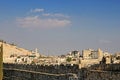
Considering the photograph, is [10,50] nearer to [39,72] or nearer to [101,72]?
[39,72]

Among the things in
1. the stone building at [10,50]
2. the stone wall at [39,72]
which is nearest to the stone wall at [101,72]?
the stone wall at [39,72]

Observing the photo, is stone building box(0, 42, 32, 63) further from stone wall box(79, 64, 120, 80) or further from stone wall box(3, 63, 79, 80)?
stone wall box(79, 64, 120, 80)

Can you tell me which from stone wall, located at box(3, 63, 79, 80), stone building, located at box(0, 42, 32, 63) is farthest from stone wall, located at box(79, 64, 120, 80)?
stone building, located at box(0, 42, 32, 63)

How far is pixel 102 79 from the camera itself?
54.0ft

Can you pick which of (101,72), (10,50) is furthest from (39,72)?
(10,50)

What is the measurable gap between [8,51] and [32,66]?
24463mm

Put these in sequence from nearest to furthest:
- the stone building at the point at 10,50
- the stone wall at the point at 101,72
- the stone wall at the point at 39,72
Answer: the stone wall at the point at 101,72
the stone wall at the point at 39,72
the stone building at the point at 10,50

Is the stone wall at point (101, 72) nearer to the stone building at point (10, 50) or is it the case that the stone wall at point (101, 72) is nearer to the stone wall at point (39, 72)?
the stone wall at point (39, 72)

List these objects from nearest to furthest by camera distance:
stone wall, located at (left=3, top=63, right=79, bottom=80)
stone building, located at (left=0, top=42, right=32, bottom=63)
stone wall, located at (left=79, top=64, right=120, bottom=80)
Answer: stone wall, located at (left=79, top=64, right=120, bottom=80), stone wall, located at (left=3, top=63, right=79, bottom=80), stone building, located at (left=0, top=42, right=32, bottom=63)

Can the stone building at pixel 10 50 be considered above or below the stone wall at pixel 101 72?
above

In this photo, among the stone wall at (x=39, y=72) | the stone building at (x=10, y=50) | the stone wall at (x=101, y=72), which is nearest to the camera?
the stone wall at (x=101, y=72)

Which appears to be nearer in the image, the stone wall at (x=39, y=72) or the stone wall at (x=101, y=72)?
the stone wall at (x=101, y=72)

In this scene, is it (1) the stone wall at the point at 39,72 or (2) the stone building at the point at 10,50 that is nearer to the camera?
(1) the stone wall at the point at 39,72

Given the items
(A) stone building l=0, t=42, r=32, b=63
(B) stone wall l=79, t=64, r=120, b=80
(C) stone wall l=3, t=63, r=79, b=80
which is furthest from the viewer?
(A) stone building l=0, t=42, r=32, b=63
